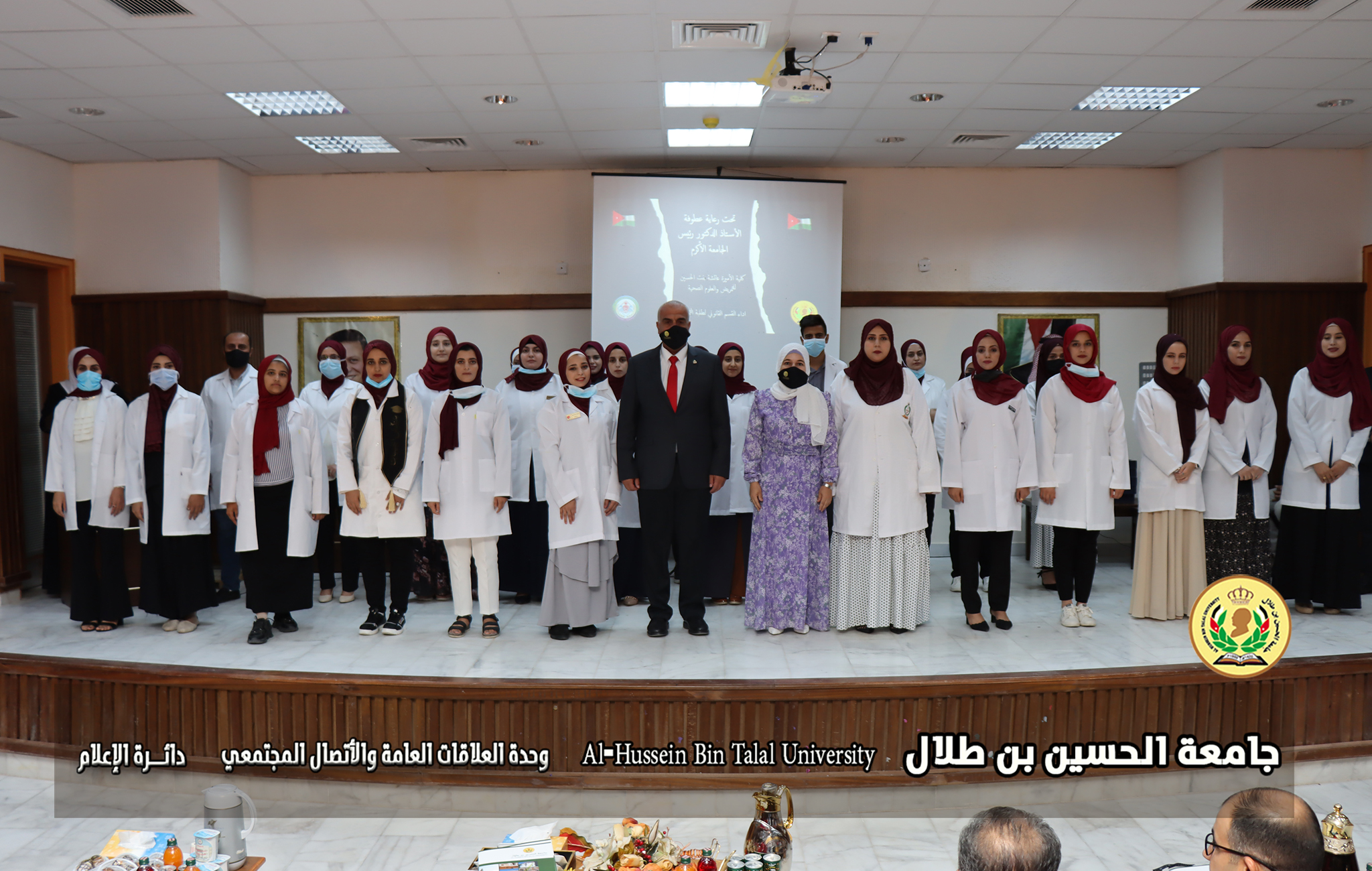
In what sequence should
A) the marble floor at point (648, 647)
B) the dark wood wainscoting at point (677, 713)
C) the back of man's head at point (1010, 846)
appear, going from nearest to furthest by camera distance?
the back of man's head at point (1010, 846), the dark wood wainscoting at point (677, 713), the marble floor at point (648, 647)

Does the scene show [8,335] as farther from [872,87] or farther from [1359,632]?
[1359,632]

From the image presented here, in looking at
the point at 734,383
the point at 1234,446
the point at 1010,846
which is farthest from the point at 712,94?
the point at 1010,846

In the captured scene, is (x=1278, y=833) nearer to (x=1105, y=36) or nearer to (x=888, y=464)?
(x=888, y=464)

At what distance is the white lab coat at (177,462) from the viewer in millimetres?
4402

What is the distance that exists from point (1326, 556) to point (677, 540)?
11.3ft

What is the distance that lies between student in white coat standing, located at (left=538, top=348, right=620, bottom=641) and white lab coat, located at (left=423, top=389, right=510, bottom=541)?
23 centimetres

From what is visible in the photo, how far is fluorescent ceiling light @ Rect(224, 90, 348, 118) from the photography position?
5.25 m

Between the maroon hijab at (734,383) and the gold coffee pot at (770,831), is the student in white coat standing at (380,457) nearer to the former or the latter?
the maroon hijab at (734,383)

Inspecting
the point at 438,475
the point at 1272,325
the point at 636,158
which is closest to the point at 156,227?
the point at 636,158

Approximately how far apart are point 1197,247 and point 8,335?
26.8 ft

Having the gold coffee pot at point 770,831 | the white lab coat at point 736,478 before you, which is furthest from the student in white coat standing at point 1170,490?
the gold coffee pot at point 770,831

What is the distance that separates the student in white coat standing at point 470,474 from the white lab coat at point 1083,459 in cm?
265

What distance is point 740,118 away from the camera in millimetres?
5785

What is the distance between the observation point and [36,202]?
6.26 metres
